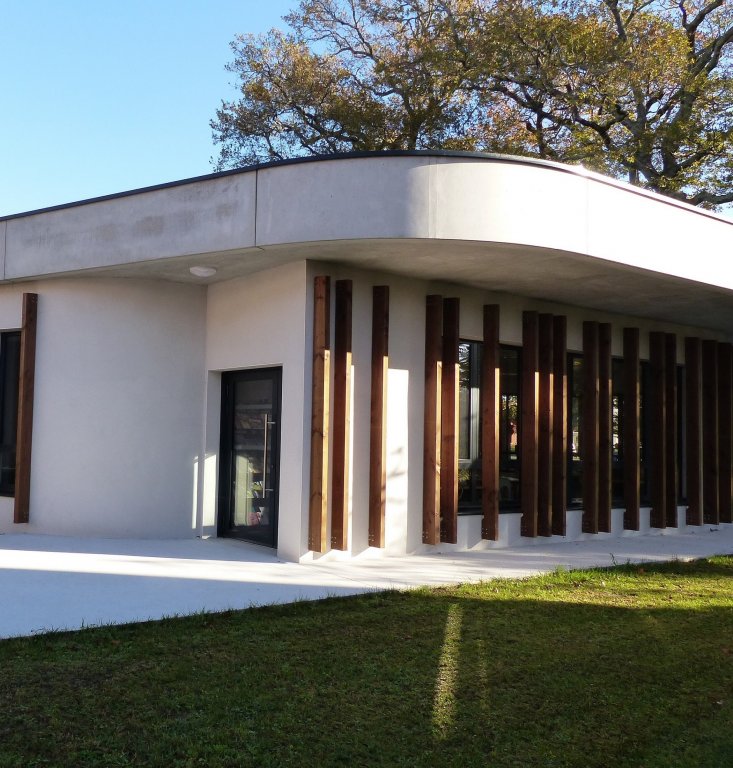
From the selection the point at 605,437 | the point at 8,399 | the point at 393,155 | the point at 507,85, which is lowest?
the point at 605,437

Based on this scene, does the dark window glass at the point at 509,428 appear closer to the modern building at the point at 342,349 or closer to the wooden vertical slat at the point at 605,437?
the modern building at the point at 342,349

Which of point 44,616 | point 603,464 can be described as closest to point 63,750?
point 44,616

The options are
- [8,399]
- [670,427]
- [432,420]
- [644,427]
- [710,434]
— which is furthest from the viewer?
[710,434]

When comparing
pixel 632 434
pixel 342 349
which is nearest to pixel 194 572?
pixel 342 349

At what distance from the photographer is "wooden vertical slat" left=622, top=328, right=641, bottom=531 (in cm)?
1174

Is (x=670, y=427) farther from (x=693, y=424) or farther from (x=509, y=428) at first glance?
(x=509, y=428)

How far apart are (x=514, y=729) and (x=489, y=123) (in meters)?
19.8

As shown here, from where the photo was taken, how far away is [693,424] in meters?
12.9

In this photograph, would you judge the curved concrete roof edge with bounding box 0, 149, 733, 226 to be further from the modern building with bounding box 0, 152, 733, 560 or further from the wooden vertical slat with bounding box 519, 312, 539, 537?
the wooden vertical slat with bounding box 519, 312, 539, 537

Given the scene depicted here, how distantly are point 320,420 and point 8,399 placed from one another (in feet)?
15.4

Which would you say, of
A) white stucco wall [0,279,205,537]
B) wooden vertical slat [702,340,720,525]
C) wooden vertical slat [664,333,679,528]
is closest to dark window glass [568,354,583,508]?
wooden vertical slat [664,333,679,528]

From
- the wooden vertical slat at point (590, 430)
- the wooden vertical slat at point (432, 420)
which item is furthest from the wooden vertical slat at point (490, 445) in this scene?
the wooden vertical slat at point (590, 430)

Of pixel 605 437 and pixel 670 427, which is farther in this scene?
pixel 670 427

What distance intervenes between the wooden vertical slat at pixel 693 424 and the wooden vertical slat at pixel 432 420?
212 inches
